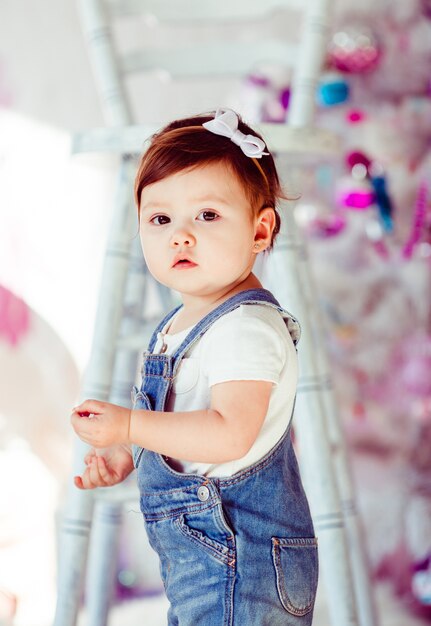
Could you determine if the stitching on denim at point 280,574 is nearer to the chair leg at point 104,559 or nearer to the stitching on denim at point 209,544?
the stitching on denim at point 209,544

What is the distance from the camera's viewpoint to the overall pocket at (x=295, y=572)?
755 mm

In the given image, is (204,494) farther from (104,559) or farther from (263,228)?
(104,559)

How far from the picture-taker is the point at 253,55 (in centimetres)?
117

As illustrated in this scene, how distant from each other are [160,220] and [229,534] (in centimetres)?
28

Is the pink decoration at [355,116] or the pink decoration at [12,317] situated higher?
the pink decoration at [355,116]

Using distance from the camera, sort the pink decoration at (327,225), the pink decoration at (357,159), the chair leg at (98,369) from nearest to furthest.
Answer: the chair leg at (98,369) < the pink decoration at (357,159) < the pink decoration at (327,225)

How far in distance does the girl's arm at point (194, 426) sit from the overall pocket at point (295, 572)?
0.10 metres

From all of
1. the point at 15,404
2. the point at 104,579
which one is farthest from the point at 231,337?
the point at 15,404

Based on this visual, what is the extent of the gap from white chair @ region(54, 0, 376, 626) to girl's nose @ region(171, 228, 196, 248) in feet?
0.82

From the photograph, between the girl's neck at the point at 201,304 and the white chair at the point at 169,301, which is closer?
the girl's neck at the point at 201,304

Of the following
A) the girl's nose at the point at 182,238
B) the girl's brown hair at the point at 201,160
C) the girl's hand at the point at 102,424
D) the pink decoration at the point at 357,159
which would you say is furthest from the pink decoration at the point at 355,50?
the girl's hand at the point at 102,424

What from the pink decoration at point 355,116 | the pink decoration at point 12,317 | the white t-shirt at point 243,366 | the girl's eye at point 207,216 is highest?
the pink decoration at point 355,116

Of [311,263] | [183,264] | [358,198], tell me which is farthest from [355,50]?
[183,264]

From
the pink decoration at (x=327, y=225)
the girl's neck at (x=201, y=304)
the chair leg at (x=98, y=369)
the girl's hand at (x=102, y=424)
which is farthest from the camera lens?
the pink decoration at (x=327, y=225)
